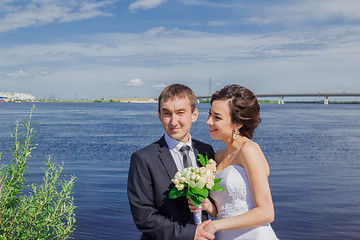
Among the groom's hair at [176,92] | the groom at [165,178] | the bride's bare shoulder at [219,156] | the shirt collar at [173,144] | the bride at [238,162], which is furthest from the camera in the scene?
the bride's bare shoulder at [219,156]

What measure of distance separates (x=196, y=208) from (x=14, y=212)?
288 centimetres

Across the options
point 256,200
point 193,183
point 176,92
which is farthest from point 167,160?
point 256,200

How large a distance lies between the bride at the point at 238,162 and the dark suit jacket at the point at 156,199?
468mm

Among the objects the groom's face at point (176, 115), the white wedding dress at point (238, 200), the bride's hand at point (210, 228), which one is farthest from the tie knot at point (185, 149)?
the bride's hand at point (210, 228)

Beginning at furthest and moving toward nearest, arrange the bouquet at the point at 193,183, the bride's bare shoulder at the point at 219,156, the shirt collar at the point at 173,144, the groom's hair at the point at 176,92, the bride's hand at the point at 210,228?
the bride's bare shoulder at the point at 219,156
the shirt collar at the point at 173,144
the groom's hair at the point at 176,92
the bride's hand at the point at 210,228
the bouquet at the point at 193,183

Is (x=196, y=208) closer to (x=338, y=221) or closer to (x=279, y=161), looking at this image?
(x=338, y=221)

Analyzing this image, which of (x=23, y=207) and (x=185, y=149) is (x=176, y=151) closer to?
(x=185, y=149)

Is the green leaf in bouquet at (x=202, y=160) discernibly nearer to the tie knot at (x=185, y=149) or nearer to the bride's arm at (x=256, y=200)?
the tie knot at (x=185, y=149)

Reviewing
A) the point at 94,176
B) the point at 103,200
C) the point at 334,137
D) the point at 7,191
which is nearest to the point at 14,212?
the point at 7,191

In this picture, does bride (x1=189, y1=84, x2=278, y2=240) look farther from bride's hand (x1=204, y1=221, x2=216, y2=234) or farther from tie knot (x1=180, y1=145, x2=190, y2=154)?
tie knot (x1=180, y1=145, x2=190, y2=154)

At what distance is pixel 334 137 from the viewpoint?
4019cm

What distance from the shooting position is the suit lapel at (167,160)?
4008mm

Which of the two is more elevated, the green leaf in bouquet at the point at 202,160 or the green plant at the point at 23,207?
the green leaf in bouquet at the point at 202,160

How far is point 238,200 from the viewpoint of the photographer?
457 cm
